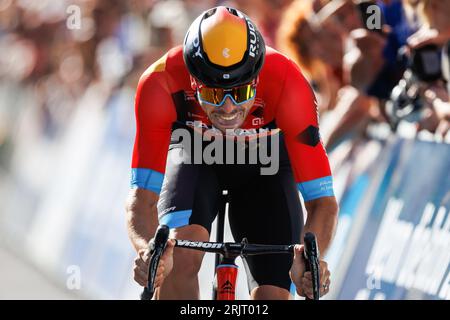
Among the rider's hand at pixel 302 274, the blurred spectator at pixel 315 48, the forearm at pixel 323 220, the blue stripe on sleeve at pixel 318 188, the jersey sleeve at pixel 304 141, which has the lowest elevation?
the rider's hand at pixel 302 274

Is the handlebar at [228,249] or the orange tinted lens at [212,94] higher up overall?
the orange tinted lens at [212,94]

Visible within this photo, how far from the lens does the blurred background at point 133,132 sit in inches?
279

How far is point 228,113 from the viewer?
527 cm

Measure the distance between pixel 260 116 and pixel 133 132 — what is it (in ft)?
14.4

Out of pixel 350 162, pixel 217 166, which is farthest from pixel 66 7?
pixel 217 166

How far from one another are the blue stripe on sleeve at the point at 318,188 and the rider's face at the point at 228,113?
52 cm

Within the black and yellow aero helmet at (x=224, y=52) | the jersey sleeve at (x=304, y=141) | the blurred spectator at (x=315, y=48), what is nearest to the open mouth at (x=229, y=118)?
the black and yellow aero helmet at (x=224, y=52)

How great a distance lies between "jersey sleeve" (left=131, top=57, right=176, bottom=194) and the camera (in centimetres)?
573

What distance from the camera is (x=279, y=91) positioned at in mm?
5695

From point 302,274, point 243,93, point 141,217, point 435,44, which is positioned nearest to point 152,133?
point 141,217

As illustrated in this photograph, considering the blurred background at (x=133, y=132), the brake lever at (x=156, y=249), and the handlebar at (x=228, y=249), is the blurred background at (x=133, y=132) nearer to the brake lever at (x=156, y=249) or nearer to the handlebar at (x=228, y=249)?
the handlebar at (x=228, y=249)

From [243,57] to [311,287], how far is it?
1.09m

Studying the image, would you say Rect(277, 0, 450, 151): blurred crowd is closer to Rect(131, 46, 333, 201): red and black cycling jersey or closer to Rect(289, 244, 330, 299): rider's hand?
Rect(131, 46, 333, 201): red and black cycling jersey

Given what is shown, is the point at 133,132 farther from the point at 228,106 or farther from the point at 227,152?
the point at 228,106
